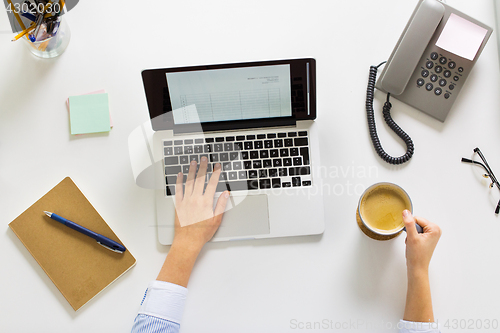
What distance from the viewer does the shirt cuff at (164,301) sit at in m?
0.83

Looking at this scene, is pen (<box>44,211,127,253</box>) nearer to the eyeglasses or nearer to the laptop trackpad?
the laptop trackpad

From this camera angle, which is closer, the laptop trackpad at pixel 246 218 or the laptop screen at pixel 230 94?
the laptop screen at pixel 230 94

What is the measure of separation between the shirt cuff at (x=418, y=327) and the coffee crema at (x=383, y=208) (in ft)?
0.74

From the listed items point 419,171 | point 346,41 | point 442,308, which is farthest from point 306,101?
point 442,308

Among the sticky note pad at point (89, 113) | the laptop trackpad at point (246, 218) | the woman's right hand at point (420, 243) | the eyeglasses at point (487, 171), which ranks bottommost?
the woman's right hand at point (420, 243)

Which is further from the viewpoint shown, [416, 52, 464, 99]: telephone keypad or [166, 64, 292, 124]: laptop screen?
[416, 52, 464, 99]: telephone keypad

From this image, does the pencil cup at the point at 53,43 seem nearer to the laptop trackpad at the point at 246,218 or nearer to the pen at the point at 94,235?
the pen at the point at 94,235

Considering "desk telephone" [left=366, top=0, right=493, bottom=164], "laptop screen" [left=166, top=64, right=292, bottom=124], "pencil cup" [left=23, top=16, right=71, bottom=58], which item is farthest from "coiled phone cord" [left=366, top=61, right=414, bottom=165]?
"pencil cup" [left=23, top=16, right=71, bottom=58]

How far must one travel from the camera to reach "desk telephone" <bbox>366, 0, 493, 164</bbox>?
86 cm

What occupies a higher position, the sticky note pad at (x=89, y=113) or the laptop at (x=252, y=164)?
the sticky note pad at (x=89, y=113)

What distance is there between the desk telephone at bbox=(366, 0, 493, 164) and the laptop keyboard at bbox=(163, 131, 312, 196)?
0.70 feet

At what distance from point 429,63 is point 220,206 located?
25.1 inches

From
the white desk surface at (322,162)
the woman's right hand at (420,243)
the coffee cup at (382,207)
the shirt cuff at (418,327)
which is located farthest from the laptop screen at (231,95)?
the shirt cuff at (418,327)

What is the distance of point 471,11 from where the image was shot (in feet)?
3.05
